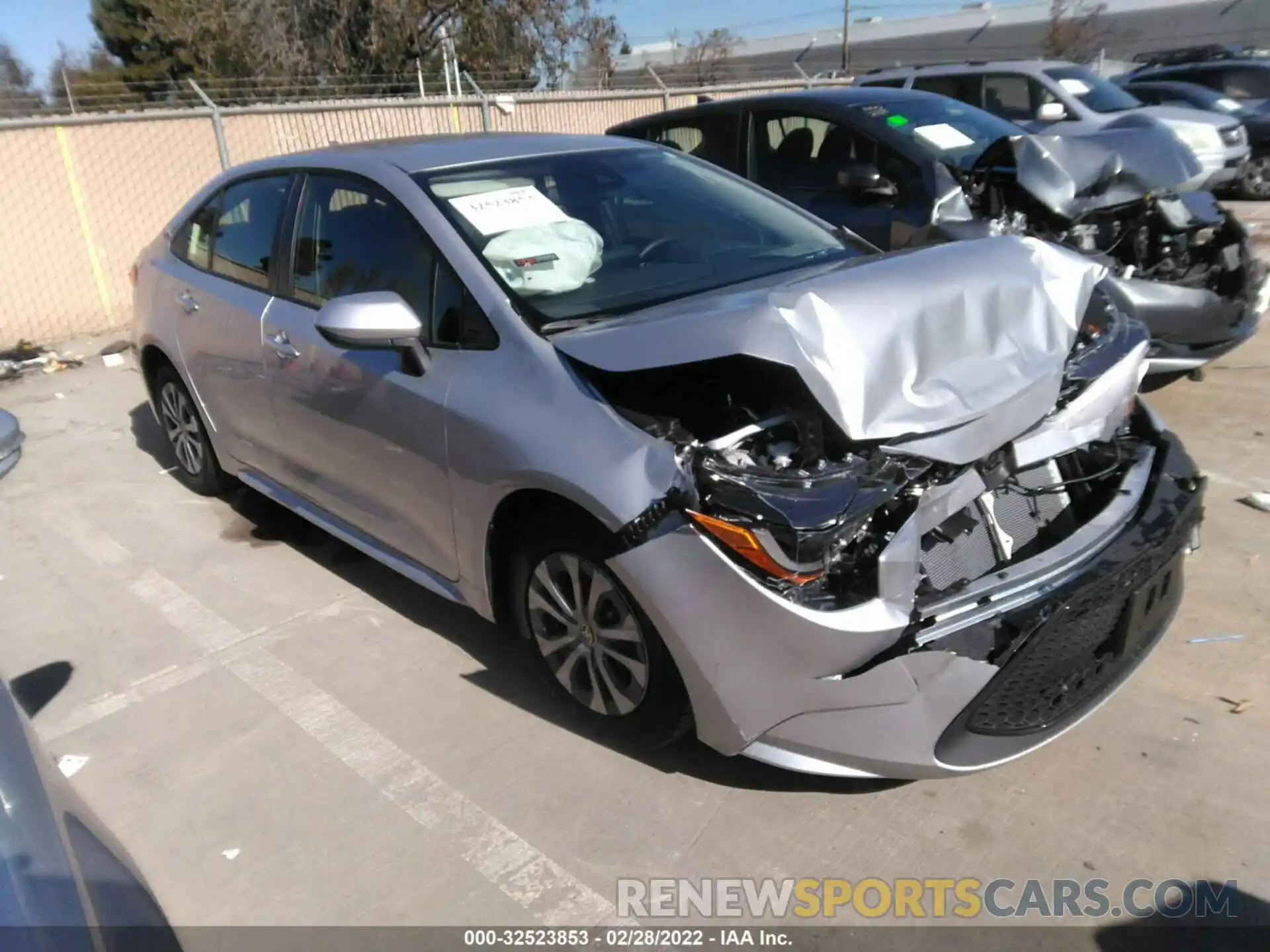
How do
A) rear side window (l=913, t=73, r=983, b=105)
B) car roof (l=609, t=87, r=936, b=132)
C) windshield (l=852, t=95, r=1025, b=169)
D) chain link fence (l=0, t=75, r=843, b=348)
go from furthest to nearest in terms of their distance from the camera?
rear side window (l=913, t=73, r=983, b=105) → chain link fence (l=0, t=75, r=843, b=348) → car roof (l=609, t=87, r=936, b=132) → windshield (l=852, t=95, r=1025, b=169)

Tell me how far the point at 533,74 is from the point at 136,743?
23.6m

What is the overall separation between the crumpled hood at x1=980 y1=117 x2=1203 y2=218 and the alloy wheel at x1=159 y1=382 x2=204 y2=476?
14.0 ft

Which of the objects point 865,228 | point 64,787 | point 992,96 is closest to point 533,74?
point 992,96

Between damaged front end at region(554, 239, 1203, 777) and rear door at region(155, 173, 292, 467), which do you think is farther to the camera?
rear door at region(155, 173, 292, 467)

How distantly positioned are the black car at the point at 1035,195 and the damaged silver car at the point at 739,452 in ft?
4.93

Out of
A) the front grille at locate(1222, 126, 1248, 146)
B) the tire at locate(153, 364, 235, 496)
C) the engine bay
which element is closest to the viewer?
the engine bay

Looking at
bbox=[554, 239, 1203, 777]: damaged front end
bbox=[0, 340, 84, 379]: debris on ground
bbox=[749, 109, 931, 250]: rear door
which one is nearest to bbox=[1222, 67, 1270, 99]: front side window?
bbox=[749, 109, 931, 250]: rear door

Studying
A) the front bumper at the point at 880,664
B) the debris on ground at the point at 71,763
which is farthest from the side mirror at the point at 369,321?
Result: the debris on ground at the point at 71,763

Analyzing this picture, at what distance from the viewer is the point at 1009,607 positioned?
2584 mm

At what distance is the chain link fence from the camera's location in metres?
9.24

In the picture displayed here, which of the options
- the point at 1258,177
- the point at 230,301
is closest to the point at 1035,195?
the point at 230,301

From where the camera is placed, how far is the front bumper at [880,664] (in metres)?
2.47

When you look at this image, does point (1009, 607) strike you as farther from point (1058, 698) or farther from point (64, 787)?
point (64, 787)

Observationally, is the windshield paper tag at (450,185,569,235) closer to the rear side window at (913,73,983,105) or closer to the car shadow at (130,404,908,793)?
the car shadow at (130,404,908,793)
